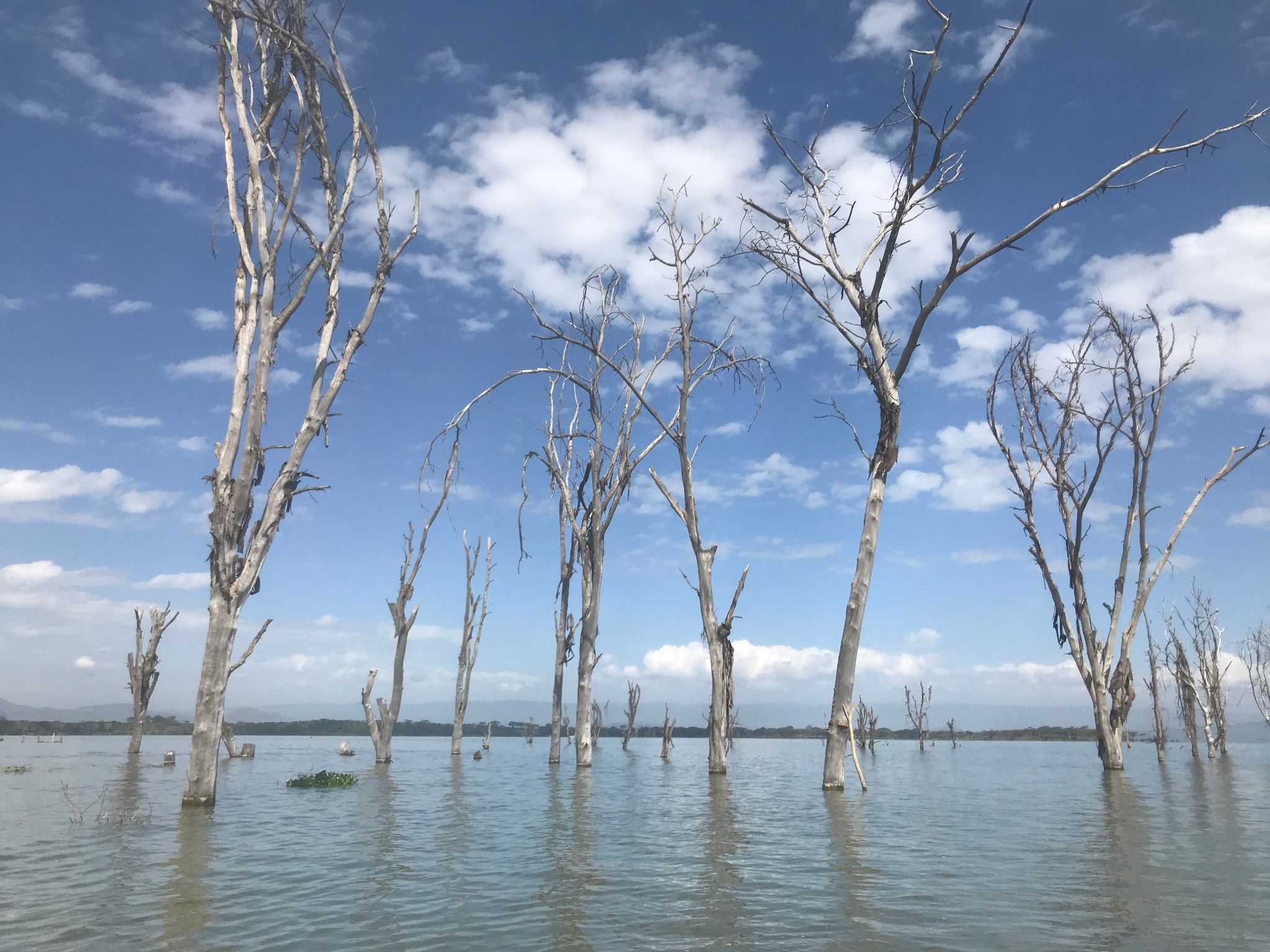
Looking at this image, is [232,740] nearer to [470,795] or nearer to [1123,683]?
[470,795]

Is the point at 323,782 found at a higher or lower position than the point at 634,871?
lower

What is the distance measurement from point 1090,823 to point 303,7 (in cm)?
1749

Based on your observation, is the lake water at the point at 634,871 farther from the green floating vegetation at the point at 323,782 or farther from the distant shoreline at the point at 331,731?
the distant shoreline at the point at 331,731

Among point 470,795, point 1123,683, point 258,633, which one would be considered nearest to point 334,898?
point 258,633

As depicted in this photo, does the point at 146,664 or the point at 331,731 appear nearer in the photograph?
the point at 146,664

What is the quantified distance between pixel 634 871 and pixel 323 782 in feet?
41.3

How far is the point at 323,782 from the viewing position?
1705cm

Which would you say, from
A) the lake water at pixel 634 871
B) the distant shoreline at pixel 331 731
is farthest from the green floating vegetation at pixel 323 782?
the distant shoreline at pixel 331 731

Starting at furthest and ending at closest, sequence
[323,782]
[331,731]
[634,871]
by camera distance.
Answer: [331,731] → [323,782] → [634,871]

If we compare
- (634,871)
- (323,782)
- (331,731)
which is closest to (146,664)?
(323,782)

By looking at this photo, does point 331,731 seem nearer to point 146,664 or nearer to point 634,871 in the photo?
point 146,664

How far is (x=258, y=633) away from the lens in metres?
12.0

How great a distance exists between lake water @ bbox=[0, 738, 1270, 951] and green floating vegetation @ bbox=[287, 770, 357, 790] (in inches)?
55.1

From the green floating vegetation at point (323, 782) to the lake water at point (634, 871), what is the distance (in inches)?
55.1
